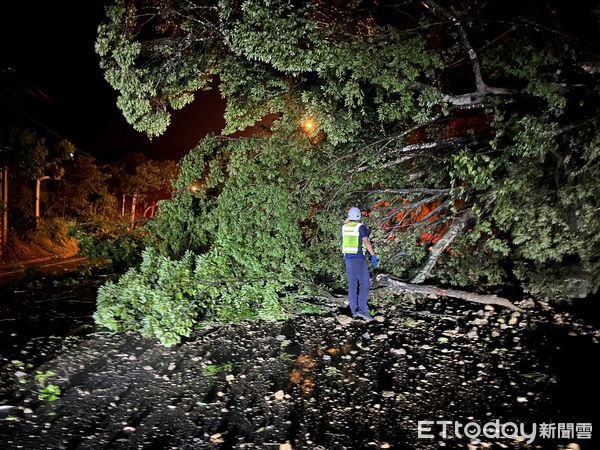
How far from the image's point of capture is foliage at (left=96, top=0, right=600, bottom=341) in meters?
5.08

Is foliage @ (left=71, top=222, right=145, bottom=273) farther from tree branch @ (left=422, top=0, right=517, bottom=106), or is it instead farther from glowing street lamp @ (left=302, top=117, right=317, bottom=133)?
tree branch @ (left=422, top=0, right=517, bottom=106)

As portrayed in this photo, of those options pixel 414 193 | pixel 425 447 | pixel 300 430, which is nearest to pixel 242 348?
pixel 300 430

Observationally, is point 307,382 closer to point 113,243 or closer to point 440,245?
point 440,245

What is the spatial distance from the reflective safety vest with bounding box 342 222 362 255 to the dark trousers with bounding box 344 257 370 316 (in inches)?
7.3

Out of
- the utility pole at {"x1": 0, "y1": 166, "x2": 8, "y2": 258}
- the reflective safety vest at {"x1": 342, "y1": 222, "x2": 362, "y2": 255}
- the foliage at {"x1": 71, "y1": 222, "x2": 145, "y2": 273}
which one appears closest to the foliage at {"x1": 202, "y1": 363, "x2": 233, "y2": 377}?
the reflective safety vest at {"x1": 342, "y1": 222, "x2": 362, "y2": 255}

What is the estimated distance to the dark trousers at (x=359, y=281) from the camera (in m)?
5.98

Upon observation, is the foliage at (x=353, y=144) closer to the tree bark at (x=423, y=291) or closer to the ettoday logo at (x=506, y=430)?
the tree bark at (x=423, y=291)

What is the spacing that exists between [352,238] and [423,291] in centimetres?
179

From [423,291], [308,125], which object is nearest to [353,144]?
[308,125]

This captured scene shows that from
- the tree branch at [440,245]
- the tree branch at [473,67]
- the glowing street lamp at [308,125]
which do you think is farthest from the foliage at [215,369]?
the tree branch at [473,67]

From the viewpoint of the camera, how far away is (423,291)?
6656 mm

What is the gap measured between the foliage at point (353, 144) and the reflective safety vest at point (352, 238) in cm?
107

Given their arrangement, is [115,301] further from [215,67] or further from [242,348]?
[215,67]

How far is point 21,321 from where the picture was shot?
6594 millimetres
